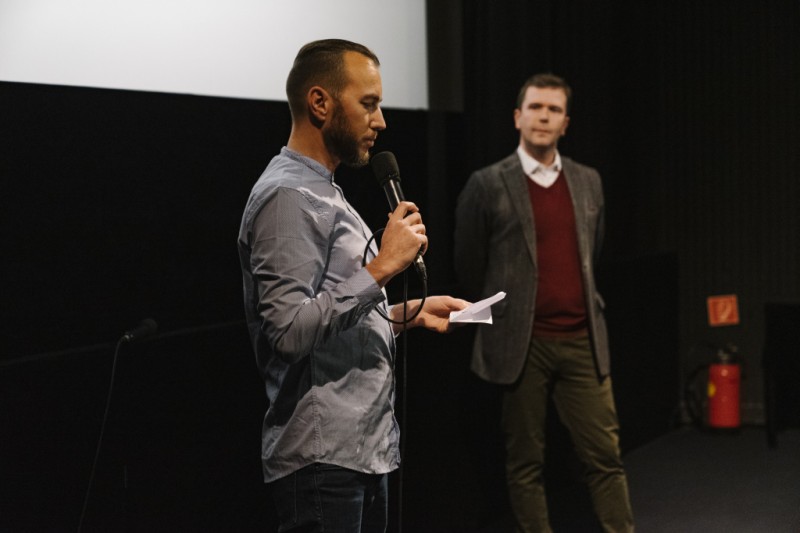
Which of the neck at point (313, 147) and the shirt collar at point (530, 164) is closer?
the neck at point (313, 147)

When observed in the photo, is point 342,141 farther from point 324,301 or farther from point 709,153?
point 709,153

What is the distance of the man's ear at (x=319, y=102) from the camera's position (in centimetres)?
196

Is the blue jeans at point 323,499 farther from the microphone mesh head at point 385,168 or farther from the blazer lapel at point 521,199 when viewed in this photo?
the blazer lapel at point 521,199

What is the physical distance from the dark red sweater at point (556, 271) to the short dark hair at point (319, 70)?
1.73m

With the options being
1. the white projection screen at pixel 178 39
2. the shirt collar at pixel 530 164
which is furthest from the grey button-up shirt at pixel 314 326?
the shirt collar at pixel 530 164

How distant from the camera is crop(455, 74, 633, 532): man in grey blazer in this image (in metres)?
3.59

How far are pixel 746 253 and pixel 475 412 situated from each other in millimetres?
2517

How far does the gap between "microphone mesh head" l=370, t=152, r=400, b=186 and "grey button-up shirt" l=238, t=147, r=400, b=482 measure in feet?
0.45

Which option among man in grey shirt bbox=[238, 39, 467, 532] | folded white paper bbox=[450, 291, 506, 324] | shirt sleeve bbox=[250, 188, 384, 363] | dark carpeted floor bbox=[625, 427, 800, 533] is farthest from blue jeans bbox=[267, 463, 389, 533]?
dark carpeted floor bbox=[625, 427, 800, 533]

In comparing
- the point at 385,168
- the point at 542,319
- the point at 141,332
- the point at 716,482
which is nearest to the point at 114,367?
the point at 141,332

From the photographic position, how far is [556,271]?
362 centimetres

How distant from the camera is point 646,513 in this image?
14.1 ft

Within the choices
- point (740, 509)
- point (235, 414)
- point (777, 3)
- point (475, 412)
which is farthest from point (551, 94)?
point (777, 3)

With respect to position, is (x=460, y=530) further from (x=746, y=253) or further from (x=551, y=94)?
(x=746, y=253)
